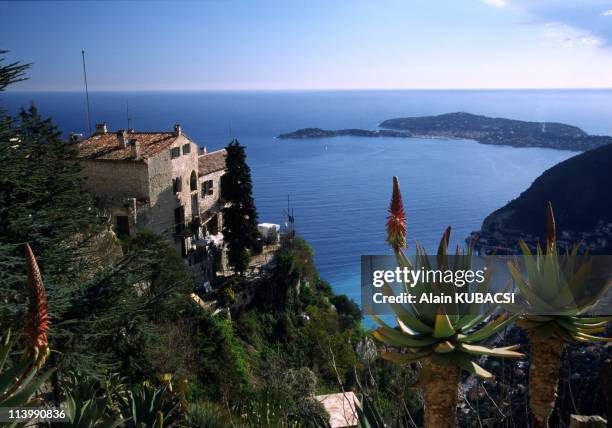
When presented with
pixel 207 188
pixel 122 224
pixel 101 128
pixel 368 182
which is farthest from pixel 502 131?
pixel 122 224

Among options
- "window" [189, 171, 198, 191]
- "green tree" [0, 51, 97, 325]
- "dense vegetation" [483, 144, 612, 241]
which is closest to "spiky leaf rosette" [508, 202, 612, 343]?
"green tree" [0, 51, 97, 325]

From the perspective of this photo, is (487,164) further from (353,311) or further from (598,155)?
(353,311)

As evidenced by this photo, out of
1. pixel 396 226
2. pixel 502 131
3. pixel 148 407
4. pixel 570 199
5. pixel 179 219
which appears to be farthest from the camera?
pixel 502 131

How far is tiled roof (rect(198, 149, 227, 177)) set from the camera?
998 inches

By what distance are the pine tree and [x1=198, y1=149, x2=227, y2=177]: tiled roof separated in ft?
9.13

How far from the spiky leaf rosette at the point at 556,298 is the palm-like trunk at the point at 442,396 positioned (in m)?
0.45

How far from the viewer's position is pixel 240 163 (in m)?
22.7

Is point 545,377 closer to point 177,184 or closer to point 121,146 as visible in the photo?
point 121,146

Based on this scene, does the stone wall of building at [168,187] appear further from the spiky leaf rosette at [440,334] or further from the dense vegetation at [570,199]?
the dense vegetation at [570,199]

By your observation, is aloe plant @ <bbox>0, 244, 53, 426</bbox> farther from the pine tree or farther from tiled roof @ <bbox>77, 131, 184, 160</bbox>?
the pine tree

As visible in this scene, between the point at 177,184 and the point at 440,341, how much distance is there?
20685mm

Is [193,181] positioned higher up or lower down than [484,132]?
higher up

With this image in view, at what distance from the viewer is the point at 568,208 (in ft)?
107

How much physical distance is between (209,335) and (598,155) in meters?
32.6
